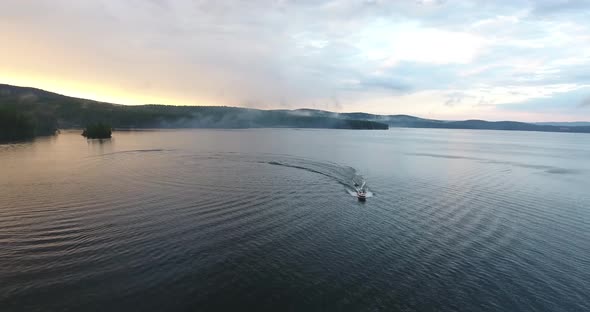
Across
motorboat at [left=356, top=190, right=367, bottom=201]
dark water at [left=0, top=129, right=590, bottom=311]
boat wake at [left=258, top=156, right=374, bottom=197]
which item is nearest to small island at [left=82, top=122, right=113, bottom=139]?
dark water at [left=0, top=129, right=590, bottom=311]

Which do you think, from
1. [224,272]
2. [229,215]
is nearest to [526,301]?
[224,272]

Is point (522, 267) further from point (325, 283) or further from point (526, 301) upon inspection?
point (325, 283)

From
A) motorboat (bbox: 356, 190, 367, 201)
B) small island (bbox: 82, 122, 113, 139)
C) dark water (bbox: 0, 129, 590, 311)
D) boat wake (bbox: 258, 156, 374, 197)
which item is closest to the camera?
dark water (bbox: 0, 129, 590, 311)

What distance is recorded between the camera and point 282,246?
25.5m

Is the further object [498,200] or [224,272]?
[498,200]

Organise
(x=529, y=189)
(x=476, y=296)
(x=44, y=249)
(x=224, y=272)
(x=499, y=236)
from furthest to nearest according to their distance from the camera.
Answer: (x=529, y=189)
(x=499, y=236)
(x=44, y=249)
(x=224, y=272)
(x=476, y=296)

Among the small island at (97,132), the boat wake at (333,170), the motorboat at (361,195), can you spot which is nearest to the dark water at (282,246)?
the motorboat at (361,195)

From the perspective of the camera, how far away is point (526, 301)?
761 inches

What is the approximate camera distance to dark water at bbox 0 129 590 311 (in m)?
18.6

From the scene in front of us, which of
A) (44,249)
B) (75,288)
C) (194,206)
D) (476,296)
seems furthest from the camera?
(194,206)

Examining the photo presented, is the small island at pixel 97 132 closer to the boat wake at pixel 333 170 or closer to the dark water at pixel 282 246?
the dark water at pixel 282 246

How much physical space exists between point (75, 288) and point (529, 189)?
57.8 meters

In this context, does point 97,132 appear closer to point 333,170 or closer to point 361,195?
point 333,170

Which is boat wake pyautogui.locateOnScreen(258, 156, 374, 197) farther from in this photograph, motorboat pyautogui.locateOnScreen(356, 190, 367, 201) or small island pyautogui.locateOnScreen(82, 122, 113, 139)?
small island pyautogui.locateOnScreen(82, 122, 113, 139)
